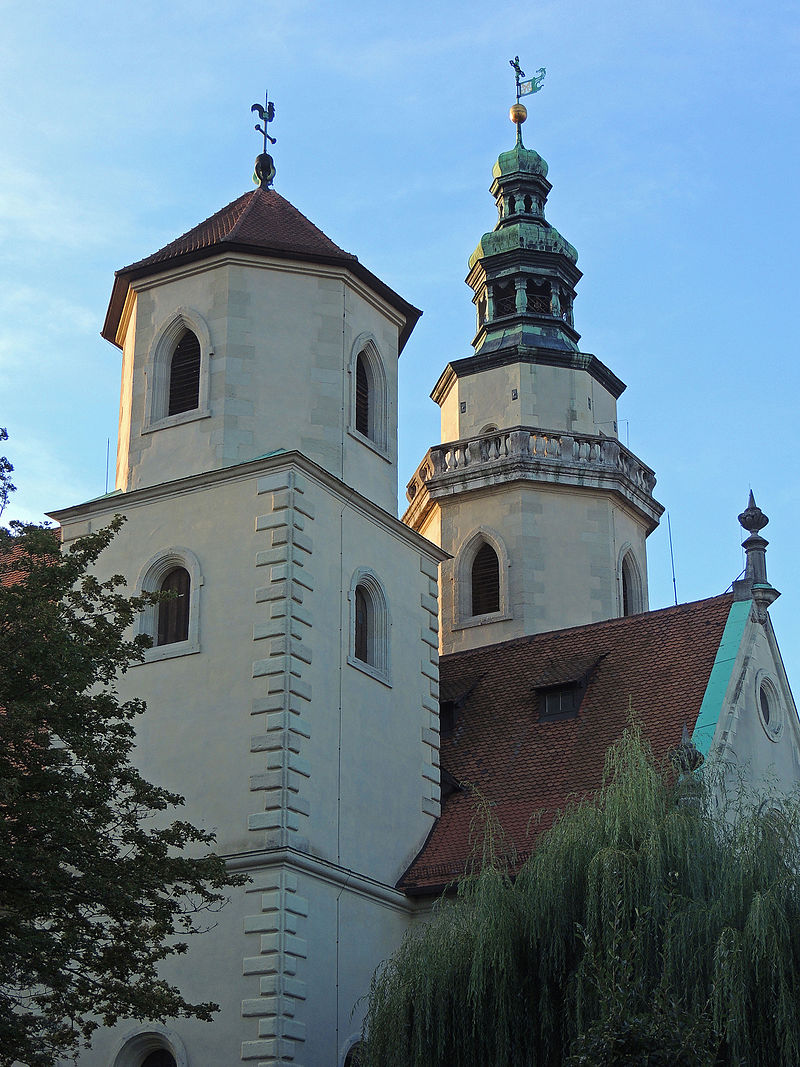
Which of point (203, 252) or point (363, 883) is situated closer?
point (363, 883)

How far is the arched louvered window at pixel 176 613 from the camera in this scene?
22625 millimetres

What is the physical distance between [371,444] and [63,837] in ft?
32.3

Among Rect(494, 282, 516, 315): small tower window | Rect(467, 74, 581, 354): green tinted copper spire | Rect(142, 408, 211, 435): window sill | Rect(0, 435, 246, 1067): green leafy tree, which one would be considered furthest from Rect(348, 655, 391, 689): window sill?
Rect(494, 282, 516, 315): small tower window

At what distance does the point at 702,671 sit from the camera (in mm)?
23812

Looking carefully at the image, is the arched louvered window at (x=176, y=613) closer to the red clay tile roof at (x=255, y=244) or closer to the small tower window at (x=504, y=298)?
the red clay tile roof at (x=255, y=244)

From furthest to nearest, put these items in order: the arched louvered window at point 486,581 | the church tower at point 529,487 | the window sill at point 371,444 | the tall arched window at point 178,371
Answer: the arched louvered window at point 486,581 < the church tower at point 529,487 < the window sill at point 371,444 < the tall arched window at point 178,371

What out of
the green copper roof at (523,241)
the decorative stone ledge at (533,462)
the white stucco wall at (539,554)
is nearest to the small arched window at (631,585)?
the white stucco wall at (539,554)

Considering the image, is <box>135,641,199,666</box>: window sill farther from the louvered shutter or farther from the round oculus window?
the round oculus window

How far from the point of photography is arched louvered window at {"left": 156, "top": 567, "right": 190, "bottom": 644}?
74.2 feet

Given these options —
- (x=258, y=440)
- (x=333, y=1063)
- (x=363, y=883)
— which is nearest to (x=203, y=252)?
(x=258, y=440)

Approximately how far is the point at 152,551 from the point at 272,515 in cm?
196

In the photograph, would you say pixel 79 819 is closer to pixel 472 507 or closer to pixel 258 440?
pixel 258 440

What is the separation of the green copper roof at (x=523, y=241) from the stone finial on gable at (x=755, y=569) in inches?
506

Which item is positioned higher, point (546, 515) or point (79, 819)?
point (546, 515)
